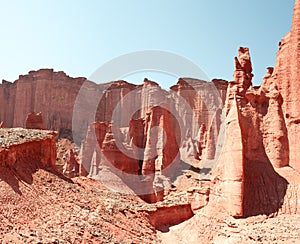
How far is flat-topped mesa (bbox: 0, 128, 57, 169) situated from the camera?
18.6 m

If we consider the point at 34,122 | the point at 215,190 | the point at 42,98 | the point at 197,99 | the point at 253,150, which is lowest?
the point at 215,190

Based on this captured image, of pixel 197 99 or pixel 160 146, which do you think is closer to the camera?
pixel 160 146

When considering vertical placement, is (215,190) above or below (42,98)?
below

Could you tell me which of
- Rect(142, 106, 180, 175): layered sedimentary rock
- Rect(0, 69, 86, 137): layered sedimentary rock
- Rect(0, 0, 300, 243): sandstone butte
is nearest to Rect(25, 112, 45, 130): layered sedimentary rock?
Rect(0, 0, 300, 243): sandstone butte

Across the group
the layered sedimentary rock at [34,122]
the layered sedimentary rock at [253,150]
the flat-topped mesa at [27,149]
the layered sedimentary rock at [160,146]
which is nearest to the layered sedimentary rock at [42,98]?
the layered sedimentary rock at [34,122]

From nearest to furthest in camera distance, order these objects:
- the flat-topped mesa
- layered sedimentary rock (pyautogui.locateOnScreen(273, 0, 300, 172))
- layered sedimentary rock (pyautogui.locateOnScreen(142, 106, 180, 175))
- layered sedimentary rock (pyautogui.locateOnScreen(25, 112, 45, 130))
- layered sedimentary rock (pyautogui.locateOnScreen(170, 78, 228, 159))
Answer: the flat-topped mesa, layered sedimentary rock (pyautogui.locateOnScreen(273, 0, 300, 172)), layered sedimentary rock (pyautogui.locateOnScreen(25, 112, 45, 130)), layered sedimentary rock (pyautogui.locateOnScreen(142, 106, 180, 175)), layered sedimentary rock (pyautogui.locateOnScreen(170, 78, 228, 159))

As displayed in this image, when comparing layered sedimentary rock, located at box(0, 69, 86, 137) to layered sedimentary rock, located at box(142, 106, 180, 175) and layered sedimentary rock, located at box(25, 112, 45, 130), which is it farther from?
layered sedimentary rock, located at box(142, 106, 180, 175)

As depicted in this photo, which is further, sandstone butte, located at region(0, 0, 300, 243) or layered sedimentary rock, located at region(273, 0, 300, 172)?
layered sedimentary rock, located at region(273, 0, 300, 172)

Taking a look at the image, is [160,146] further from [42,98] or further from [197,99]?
[42,98]

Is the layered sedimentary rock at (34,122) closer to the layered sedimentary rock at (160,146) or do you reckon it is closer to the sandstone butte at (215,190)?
the sandstone butte at (215,190)

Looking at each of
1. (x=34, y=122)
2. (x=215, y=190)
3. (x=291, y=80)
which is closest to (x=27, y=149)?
(x=215, y=190)

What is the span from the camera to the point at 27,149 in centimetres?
2047

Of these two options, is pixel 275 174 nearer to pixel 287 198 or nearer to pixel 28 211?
pixel 287 198

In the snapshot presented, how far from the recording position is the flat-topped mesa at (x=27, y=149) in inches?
732
